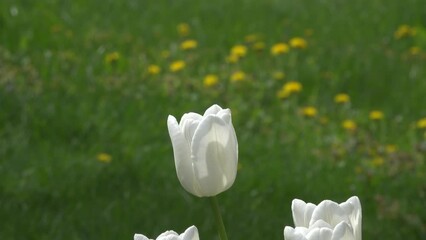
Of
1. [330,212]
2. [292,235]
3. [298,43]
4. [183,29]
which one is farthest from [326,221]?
[183,29]

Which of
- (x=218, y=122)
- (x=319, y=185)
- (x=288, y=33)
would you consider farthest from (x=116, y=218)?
(x=288, y=33)

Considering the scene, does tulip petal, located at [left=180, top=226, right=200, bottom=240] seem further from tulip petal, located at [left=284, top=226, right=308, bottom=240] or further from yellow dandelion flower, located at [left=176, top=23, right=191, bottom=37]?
yellow dandelion flower, located at [left=176, top=23, right=191, bottom=37]

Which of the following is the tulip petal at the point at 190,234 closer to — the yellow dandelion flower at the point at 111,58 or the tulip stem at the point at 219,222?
the tulip stem at the point at 219,222

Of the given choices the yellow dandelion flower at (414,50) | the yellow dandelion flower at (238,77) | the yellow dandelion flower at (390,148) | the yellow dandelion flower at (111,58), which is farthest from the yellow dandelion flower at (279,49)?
the yellow dandelion flower at (390,148)

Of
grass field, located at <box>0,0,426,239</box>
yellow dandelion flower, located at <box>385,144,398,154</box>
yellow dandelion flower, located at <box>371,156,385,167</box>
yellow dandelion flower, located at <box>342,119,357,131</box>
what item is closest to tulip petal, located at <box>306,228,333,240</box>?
grass field, located at <box>0,0,426,239</box>

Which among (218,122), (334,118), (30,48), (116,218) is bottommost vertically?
(218,122)

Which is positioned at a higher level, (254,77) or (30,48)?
(30,48)

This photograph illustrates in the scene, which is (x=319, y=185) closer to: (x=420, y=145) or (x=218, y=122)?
(x=420, y=145)
